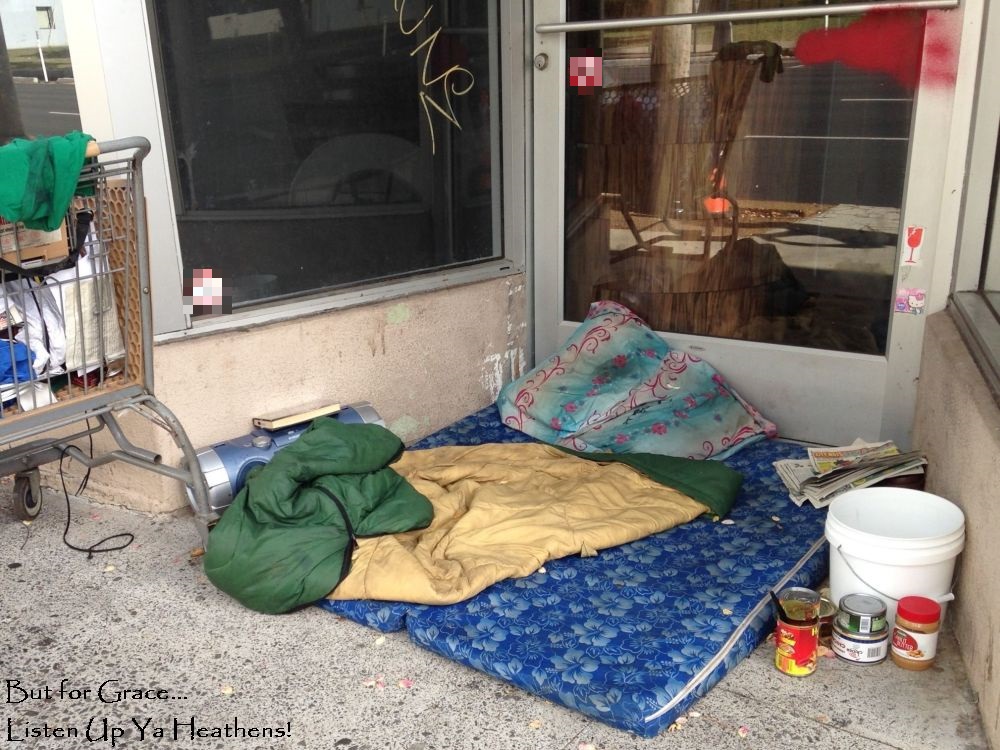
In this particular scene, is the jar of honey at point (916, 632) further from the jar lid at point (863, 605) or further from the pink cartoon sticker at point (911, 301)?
the pink cartoon sticker at point (911, 301)

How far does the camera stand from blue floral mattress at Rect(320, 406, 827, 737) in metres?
2.22

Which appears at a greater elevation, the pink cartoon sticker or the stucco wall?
the pink cartoon sticker

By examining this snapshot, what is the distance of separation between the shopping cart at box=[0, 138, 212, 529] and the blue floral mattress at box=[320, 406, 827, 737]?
0.86 meters

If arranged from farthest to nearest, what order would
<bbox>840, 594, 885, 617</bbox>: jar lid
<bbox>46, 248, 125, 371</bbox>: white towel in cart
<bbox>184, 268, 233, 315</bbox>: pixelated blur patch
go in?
<bbox>184, 268, 233, 315</bbox>: pixelated blur patch < <bbox>46, 248, 125, 371</bbox>: white towel in cart < <bbox>840, 594, 885, 617</bbox>: jar lid

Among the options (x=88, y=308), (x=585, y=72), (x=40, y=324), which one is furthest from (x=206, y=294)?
(x=585, y=72)

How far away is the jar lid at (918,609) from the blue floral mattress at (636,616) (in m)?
0.35

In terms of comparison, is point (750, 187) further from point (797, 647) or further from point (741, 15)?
point (797, 647)

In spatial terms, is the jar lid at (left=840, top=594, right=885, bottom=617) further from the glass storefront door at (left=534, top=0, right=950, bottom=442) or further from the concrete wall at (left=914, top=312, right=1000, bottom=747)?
the glass storefront door at (left=534, top=0, right=950, bottom=442)

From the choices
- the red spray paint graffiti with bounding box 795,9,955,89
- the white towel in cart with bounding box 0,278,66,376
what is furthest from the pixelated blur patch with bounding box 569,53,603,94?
the white towel in cart with bounding box 0,278,66,376

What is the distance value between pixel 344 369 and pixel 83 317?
124 cm

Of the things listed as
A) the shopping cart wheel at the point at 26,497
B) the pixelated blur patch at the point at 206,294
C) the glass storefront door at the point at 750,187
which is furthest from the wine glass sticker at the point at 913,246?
the shopping cart wheel at the point at 26,497

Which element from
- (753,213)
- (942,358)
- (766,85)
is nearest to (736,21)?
(766,85)

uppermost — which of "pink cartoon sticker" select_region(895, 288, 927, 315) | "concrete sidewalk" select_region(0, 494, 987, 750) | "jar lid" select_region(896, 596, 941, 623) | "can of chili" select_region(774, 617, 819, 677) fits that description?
"pink cartoon sticker" select_region(895, 288, 927, 315)

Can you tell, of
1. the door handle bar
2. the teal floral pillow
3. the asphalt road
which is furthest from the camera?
the teal floral pillow
